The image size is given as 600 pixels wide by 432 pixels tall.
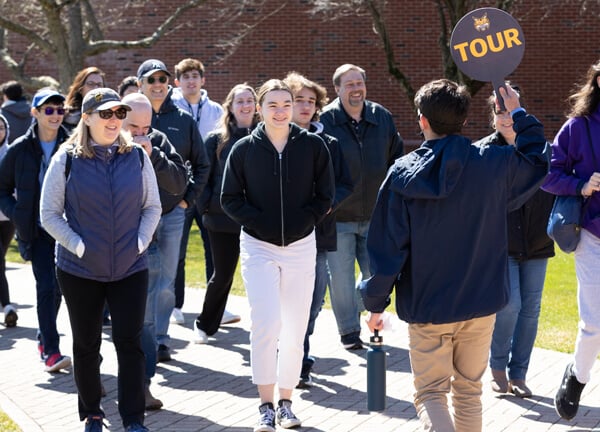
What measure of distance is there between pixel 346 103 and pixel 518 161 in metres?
3.66

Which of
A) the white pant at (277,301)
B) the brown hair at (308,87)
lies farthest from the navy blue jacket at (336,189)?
the white pant at (277,301)

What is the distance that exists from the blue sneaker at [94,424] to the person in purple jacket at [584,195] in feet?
8.94

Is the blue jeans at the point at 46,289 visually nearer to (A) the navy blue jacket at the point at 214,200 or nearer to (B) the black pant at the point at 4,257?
(A) the navy blue jacket at the point at 214,200

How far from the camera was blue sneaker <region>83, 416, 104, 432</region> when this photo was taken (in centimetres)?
605

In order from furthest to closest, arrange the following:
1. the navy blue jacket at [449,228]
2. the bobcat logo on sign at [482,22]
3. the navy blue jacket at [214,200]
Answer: the navy blue jacket at [214,200] < the bobcat logo on sign at [482,22] < the navy blue jacket at [449,228]

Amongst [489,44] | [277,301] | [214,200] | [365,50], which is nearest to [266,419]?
[277,301]

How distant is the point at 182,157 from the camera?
26.1 ft

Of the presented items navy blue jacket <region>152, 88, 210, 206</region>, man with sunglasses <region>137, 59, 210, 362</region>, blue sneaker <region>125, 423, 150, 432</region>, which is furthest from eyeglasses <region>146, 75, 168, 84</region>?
blue sneaker <region>125, 423, 150, 432</region>

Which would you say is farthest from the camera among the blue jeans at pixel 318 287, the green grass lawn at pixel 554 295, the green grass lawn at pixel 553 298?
the green grass lawn at pixel 554 295

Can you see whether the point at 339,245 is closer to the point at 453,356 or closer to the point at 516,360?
the point at 516,360

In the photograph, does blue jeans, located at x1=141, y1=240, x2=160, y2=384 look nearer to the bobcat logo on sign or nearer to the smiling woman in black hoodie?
the smiling woman in black hoodie

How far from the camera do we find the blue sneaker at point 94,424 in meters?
6.05

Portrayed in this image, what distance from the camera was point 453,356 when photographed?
4918 mm

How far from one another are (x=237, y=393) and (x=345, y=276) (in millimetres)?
1691
